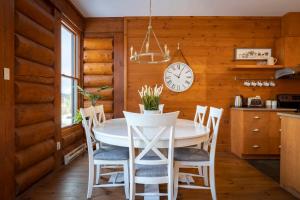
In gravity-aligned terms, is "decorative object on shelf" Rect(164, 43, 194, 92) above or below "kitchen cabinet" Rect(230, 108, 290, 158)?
above

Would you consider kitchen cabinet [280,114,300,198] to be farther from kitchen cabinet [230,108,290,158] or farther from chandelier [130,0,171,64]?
chandelier [130,0,171,64]

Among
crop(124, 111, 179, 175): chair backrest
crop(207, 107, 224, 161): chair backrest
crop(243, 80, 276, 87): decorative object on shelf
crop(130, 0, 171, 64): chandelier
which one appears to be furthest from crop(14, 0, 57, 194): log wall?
crop(243, 80, 276, 87): decorative object on shelf

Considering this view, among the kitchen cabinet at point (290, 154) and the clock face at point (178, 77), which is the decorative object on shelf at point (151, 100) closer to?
the kitchen cabinet at point (290, 154)

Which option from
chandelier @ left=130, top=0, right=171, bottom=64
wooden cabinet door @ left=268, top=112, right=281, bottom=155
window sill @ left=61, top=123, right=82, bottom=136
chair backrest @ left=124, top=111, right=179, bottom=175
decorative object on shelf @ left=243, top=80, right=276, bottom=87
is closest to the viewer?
chair backrest @ left=124, top=111, right=179, bottom=175

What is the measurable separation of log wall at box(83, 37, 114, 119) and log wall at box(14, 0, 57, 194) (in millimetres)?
1405

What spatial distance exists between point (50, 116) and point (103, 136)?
139 centimetres

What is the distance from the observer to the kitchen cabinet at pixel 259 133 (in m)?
4.14

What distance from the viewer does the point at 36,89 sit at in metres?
2.88

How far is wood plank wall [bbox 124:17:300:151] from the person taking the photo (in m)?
4.70

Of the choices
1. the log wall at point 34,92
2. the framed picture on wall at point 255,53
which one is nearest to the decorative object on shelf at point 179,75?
the framed picture on wall at point 255,53

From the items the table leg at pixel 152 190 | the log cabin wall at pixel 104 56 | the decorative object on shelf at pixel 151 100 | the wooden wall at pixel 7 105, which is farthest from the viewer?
the log cabin wall at pixel 104 56

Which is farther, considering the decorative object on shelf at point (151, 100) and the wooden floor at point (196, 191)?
the decorative object on shelf at point (151, 100)

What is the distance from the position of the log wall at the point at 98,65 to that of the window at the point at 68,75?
0.82 feet

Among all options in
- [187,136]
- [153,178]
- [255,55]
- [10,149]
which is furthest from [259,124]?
[10,149]
